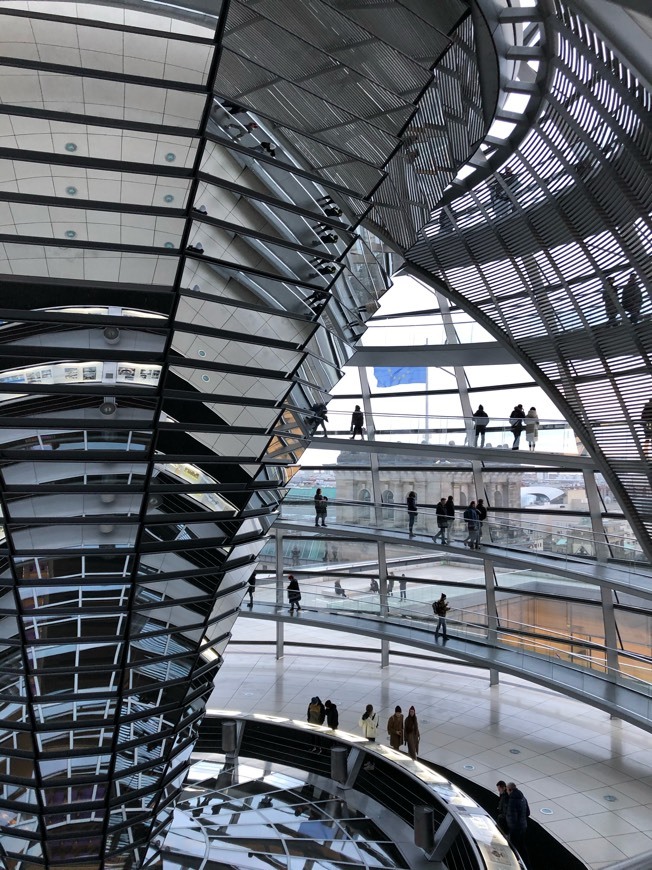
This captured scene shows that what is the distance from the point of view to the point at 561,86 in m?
12.0

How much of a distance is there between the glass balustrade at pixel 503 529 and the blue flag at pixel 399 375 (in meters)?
3.97

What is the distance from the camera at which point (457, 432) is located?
2212cm

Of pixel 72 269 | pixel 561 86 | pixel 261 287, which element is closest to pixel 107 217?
pixel 72 269

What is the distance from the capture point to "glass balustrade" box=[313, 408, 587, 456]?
2042 cm

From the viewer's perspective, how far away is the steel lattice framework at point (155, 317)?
765cm

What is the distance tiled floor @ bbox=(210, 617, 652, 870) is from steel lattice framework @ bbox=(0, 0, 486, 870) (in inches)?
285

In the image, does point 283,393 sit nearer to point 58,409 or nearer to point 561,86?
point 58,409

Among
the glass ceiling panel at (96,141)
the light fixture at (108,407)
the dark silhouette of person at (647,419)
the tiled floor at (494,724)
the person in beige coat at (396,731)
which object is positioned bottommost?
the tiled floor at (494,724)

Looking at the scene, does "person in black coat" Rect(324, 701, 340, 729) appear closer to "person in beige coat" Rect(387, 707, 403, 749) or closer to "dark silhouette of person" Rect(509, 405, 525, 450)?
"person in beige coat" Rect(387, 707, 403, 749)

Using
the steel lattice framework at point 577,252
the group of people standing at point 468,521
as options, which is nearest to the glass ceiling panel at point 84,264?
the steel lattice framework at point 577,252

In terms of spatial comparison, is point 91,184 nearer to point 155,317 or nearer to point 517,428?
point 155,317

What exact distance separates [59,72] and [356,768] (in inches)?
598

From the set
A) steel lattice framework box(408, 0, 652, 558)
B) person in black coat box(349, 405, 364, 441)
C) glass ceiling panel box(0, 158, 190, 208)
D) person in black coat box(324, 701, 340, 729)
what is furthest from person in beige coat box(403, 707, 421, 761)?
glass ceiling panel box(0, 158, 190, 208)

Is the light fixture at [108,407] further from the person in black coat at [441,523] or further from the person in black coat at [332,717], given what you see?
the person in black coat at [441,523]
